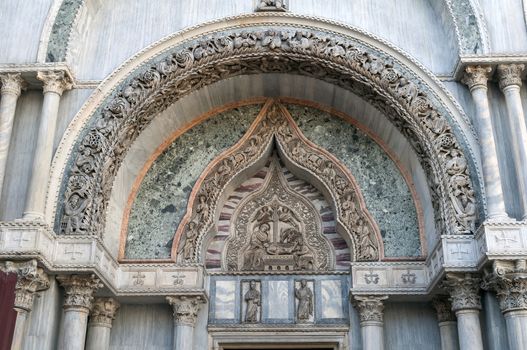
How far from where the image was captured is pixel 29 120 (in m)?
12.0

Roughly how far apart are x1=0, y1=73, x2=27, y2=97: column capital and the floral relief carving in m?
1.50

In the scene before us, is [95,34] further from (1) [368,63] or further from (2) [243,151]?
(1) [368,63]

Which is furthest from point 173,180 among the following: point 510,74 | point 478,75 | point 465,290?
point 510,74

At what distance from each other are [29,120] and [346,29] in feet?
20.6

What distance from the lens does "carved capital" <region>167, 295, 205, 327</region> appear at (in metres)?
12.1

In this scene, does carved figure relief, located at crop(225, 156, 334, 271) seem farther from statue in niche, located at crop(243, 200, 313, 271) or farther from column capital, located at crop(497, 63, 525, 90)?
column capital, located at crop(497, 63, 525, 90)

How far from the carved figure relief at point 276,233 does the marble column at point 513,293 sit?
3.87 meters

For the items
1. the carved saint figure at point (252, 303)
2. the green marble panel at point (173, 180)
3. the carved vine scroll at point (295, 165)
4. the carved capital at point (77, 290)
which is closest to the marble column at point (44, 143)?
the carved capital at point (77, 290)

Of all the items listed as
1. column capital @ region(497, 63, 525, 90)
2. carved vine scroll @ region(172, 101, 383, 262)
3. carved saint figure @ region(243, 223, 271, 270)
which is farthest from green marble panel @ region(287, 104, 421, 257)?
column capital @ region(497, 63, 525, 90)

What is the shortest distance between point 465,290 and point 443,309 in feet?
4.33

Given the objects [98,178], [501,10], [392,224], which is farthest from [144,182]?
[501,10]

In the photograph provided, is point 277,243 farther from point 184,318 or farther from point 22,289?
point 22,289

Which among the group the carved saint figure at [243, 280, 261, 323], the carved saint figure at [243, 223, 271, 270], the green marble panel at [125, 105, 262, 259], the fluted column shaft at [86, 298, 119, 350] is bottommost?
the fluted column shaft at [86, 298, 119, 350]

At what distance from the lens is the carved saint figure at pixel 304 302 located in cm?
1255
